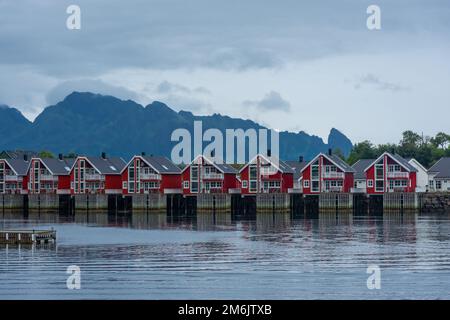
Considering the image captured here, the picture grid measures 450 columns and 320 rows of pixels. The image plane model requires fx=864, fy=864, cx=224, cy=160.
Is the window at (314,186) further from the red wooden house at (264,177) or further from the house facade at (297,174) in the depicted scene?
the red wooden house at (264,177)

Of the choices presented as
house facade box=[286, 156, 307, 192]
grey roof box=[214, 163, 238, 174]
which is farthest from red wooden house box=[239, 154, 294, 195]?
grey roof box=[214, 163, 238, 174]

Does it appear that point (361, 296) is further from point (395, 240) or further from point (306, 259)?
point (395, 240)

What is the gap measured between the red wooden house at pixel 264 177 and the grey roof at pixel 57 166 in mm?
28211

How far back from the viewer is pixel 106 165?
123 meters

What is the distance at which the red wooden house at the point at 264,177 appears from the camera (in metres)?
113

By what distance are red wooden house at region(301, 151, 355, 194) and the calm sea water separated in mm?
30963

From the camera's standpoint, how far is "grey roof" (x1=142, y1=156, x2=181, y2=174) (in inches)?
4604

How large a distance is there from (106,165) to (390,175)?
4025 centimetres

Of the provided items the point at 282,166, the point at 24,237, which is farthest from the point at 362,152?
the point at 24,237

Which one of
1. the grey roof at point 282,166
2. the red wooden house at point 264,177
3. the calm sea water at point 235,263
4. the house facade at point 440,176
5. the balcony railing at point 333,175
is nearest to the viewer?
the calm sea water at point 235,263

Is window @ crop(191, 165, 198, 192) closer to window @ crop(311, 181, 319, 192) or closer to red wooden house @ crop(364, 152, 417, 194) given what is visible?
window @ crop(311, 181, 319, 192)

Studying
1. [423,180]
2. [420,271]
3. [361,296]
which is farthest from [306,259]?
[423,180]

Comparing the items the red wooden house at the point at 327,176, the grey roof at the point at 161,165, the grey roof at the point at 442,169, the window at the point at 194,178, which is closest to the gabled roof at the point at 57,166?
the grey roof at the point at 161,165
